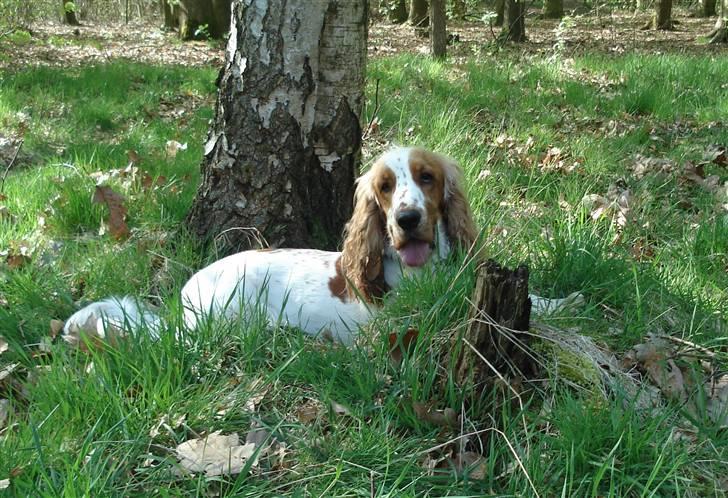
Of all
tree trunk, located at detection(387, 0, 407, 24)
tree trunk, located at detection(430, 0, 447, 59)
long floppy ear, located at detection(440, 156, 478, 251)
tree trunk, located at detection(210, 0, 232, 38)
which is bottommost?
long floppy ear, located at detection(440, 156, 478, 251)

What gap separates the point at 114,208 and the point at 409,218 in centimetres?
223

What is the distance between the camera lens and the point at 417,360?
2510mm

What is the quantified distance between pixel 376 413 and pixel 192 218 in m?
2.47

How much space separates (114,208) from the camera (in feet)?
15.0

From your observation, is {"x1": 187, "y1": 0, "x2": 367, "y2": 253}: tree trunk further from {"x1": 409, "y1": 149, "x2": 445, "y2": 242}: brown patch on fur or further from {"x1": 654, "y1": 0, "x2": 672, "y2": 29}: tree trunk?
{"x1": 654, "y1": 0, "x2": 672, "y2": 29}: tree trunk

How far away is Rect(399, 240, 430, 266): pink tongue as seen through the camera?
3.44 meters

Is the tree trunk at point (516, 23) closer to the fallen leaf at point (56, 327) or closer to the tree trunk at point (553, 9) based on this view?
the tree trunk at point (553, 9)

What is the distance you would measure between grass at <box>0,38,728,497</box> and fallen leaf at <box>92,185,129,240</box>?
0.08 m

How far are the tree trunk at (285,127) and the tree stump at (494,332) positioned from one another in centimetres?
202

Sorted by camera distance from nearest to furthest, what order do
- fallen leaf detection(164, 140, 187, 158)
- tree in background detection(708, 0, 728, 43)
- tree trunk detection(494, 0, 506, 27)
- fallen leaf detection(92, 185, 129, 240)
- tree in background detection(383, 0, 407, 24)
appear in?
fallen leaf detection(92, 185, 129, 240)
fallen leaf detection(164, 140, 187, 158)
tree in background detection(708, 0, 728, 43)
tree trunk detection(494, 0, 506, 27)
tree in background detection(383, 0, 407, 24)

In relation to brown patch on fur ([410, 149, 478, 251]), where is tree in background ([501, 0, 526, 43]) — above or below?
above

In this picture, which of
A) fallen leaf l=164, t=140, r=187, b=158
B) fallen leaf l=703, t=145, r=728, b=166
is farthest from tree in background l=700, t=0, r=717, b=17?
fallen leaf l=164, t=140, r=187, b=158

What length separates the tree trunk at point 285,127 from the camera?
13.0 feet

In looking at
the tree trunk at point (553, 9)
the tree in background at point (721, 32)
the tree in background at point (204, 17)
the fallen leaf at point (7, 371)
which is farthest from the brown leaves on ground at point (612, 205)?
the tree trunk at point (553, 9)
